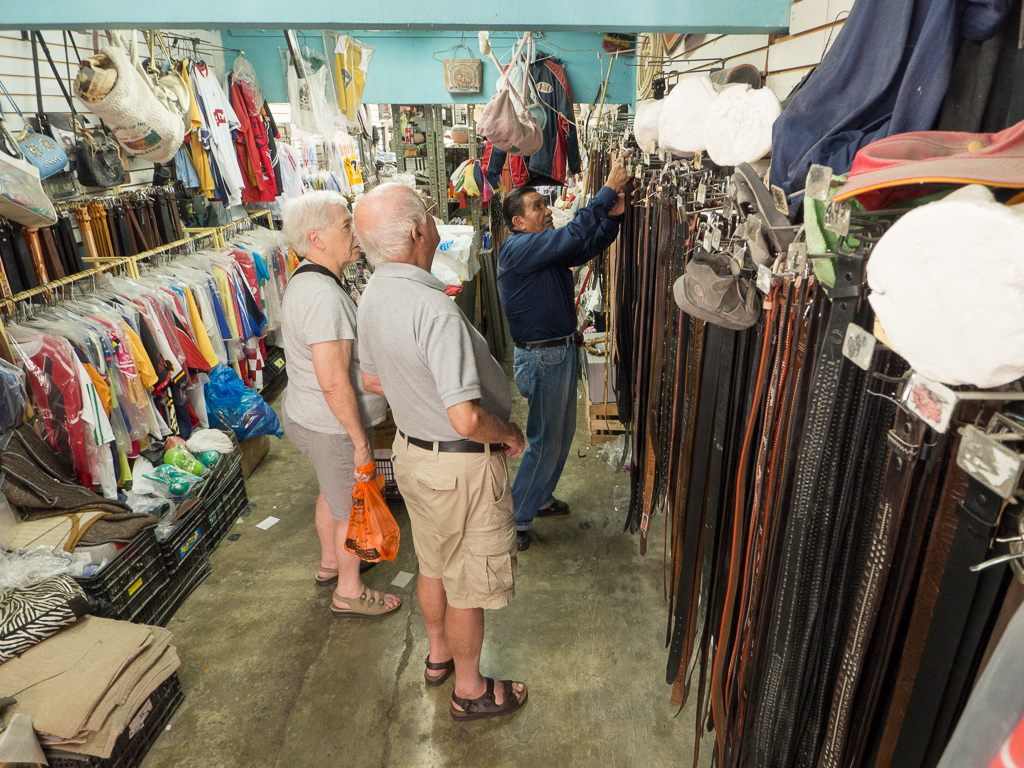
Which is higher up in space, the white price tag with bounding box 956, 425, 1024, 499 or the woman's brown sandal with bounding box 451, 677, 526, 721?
the white price tag with bounding box 956, 425, 1024, 499

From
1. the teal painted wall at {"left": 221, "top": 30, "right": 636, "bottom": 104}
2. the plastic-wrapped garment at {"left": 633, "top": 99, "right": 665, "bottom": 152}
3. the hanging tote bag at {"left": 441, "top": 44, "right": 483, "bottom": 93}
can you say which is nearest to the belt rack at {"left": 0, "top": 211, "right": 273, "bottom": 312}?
the teal painted wall at {"left": 221, "top": 30, "right": 636, "bottom": 104}

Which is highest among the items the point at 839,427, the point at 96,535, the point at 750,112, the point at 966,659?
the point at 750,112

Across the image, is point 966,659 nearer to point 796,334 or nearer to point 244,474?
point 796,334

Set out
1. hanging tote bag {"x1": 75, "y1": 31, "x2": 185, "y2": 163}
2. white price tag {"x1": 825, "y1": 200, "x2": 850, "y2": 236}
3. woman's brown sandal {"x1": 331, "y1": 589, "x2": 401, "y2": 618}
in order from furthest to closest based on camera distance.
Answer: hanging tote bag {"x1": 75, "y1": 31, "x2": 185, "y2": 163} → woman's brown sandal {"x1": 331, "y1": 589, "x2": 401, "y2": 618} → white price tag {"x1": 825, "y1": 200, "x2": 850, "y2": 236}

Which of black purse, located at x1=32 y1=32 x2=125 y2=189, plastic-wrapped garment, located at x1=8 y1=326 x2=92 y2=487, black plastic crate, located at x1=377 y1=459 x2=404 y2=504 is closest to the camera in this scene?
plastic-wrapped garment, located at x1=8 y1=326 x2=92 y2=487

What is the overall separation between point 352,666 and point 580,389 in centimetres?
324

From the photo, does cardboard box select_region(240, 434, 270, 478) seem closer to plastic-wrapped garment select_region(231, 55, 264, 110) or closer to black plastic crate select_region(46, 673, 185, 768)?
black plastic crate select_region(46, 673, 185, 768)

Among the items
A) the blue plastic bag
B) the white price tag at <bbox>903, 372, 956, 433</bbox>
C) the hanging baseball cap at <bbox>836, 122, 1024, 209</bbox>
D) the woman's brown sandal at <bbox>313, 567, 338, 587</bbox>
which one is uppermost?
the hanging baseball cap at <bbox>836, 122, 1024, 209</bbox>

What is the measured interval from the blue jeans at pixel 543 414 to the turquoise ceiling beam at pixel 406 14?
166 centimetres

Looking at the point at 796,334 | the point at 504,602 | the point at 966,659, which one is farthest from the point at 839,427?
the point at 504,602

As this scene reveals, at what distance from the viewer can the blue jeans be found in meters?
3.22

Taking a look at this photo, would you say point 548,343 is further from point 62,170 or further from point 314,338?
point 62,170

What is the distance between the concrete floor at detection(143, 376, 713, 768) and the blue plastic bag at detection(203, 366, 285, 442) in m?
0.95

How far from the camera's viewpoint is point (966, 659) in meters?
0.77
